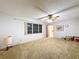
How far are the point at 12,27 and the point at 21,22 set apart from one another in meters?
0.89

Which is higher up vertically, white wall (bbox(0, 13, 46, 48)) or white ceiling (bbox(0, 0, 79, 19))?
white ceiling (bbox(0, 0, 79, 19))

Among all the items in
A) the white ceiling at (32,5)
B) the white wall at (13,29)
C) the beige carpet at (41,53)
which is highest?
the white ceiling at (32,5)

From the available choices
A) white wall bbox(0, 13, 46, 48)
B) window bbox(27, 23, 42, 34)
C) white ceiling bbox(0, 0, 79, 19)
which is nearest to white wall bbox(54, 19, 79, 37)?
window bbox(27, 23, 42, 34)

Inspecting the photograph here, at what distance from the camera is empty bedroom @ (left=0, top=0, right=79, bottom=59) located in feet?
9.83

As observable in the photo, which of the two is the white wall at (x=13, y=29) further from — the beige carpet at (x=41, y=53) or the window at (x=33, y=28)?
the beige carpet at (x=41, y=53)

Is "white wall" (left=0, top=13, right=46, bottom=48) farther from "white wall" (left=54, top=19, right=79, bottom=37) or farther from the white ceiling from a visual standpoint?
"white wall" (left=54, top=19, right=79, bottom=37)

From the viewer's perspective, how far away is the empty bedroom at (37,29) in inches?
118

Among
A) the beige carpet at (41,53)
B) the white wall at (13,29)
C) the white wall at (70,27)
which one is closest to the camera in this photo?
the beige carpet at (41,53)

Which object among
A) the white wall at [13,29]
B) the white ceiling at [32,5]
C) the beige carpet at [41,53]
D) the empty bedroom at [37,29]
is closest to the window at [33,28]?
the empty bedroom at [37,29]

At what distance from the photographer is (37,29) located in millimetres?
7137

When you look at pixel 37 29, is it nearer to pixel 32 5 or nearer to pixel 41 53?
pixel 32 5

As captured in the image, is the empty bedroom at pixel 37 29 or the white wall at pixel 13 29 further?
the white wall at pixel 13 29

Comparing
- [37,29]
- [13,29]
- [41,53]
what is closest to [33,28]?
[37,29]

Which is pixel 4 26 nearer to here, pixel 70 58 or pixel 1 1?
pixel 1 1
